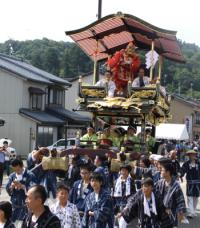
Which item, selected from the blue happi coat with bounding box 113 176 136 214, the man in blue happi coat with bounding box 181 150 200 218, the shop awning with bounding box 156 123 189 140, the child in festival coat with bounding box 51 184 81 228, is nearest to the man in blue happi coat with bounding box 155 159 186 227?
the blue happi coat with bounding box 113 176 136 214

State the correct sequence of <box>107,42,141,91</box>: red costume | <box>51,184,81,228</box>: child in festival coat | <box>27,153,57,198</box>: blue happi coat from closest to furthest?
<box>51,184,81,228</box>: child in festival coat → <box>27,153,57,198</box>: blue happi coat → <box>107,42,141,91</box>: red costume

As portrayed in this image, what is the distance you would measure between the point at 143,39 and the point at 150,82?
1.78 m

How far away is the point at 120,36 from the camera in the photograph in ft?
46.6

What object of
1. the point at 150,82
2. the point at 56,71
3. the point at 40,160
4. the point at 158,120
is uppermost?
the point at 56,71

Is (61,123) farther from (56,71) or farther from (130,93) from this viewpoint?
(56,71)

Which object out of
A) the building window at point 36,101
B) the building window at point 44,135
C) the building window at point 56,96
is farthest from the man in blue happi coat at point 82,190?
the building window at point 56,96

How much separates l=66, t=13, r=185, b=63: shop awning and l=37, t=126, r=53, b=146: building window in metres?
17.7

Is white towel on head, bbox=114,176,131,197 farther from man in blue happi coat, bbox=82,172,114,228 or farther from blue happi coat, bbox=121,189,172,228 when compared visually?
blue happi coat, bbox=121,189,172,228

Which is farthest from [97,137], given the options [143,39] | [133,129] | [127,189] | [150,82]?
[127,189]

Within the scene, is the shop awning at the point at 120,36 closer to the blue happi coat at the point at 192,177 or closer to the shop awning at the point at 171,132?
the blue happi coat at the point at 192,177

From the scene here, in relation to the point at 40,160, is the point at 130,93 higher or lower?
higher

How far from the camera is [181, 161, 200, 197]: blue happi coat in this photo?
12.2 metres

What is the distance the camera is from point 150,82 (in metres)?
12.9

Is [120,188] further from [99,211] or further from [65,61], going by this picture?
[65,61]
